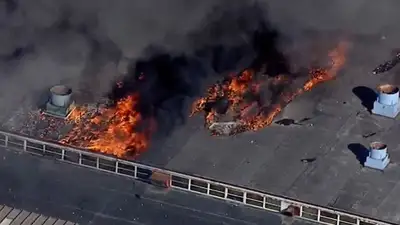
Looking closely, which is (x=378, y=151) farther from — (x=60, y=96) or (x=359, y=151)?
(x=60, y=96)

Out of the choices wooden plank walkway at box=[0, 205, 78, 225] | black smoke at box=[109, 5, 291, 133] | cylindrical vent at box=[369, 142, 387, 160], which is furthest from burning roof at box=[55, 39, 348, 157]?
wooden plank walkway at box=[0, 205, 78, 225]

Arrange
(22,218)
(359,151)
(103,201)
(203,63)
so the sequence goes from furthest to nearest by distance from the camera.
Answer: (203,63) < (359,151) < (103,201) < (22,218)

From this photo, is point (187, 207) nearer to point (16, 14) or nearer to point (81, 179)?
point (81, 179)

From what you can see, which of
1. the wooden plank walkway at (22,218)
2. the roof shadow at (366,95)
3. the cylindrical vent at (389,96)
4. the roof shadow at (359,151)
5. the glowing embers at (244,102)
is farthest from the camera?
the roof shadow at (366,95)

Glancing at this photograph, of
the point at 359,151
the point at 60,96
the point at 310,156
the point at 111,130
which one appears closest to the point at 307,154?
the point at 310,156

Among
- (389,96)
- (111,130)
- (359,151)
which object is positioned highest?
(389,96)

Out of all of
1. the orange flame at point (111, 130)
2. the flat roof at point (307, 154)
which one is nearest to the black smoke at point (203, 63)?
the orange flame at point (111, 130)

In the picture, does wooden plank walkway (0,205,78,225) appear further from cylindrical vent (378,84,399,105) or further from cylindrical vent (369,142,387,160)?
cylindrical vent (378,84,399,105)

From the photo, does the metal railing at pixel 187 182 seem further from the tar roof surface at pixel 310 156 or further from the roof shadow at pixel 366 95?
the roof shadow at pixel 366 95
